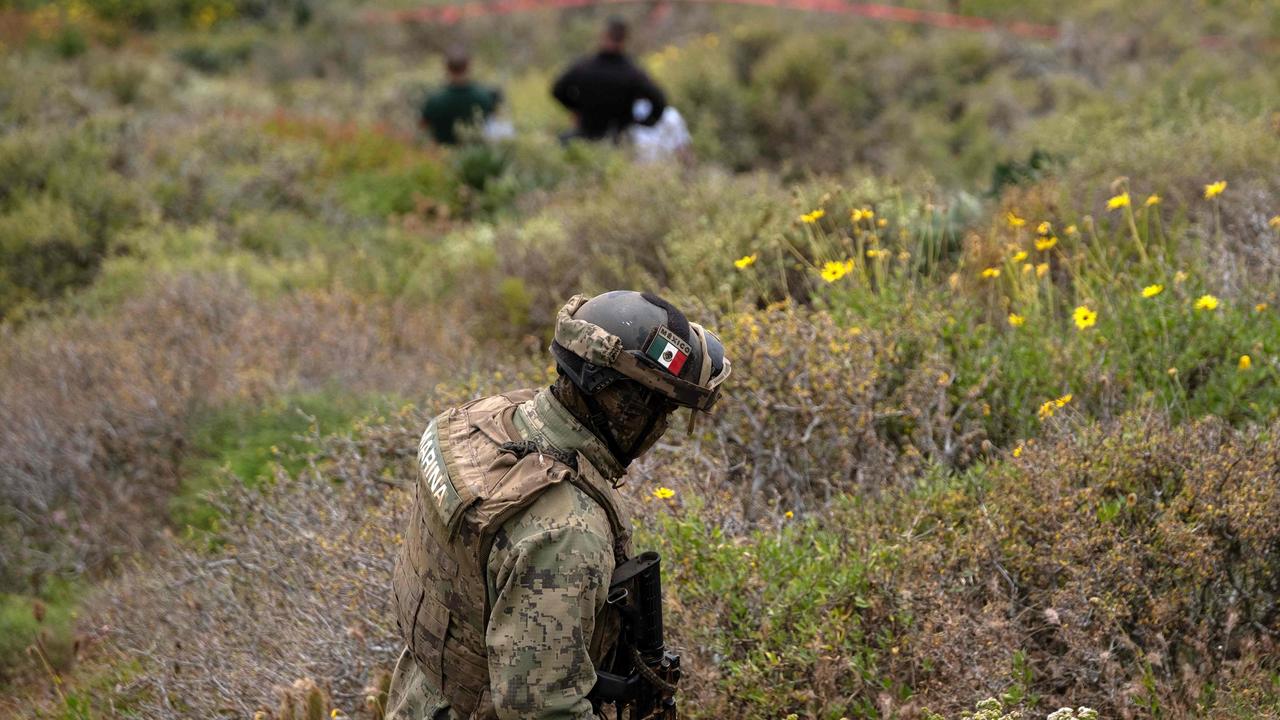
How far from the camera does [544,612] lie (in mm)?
2410

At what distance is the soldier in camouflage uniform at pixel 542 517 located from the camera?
2430 mm

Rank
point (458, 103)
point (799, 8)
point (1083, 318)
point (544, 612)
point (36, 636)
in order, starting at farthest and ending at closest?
point (799, 8) < point (458, 103) < point (36, 636) < point (1083, 318) < point (544, 612)

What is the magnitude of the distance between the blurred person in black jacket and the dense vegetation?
572mm

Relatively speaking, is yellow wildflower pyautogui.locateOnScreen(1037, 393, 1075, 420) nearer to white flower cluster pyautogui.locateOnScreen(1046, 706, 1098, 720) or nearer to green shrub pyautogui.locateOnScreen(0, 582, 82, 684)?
white flower cluster pyautogui.locateOnScreen(1046, 706, 1098, 720)

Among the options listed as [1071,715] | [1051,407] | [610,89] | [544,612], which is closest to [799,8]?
[610,89]

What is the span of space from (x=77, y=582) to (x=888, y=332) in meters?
3.64

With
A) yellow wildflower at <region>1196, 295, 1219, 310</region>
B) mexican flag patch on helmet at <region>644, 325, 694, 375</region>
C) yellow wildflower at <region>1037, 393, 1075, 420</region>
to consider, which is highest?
mexican flag patch on helmet at <region>644, 325, 694, 375</region>

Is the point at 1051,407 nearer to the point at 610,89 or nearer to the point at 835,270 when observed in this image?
the point at 835,270

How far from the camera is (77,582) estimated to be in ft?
17.5

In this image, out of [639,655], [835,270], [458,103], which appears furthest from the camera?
[458,103]

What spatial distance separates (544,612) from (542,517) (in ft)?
0.62

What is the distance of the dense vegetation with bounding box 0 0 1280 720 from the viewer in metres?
3.51

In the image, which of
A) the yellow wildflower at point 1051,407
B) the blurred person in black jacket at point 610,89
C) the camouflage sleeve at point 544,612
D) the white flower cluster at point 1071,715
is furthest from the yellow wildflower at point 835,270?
the blurred person in black jacket at point 610,89

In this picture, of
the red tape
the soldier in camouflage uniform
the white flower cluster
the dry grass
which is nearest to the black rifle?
the soldier in camouflage uniform
